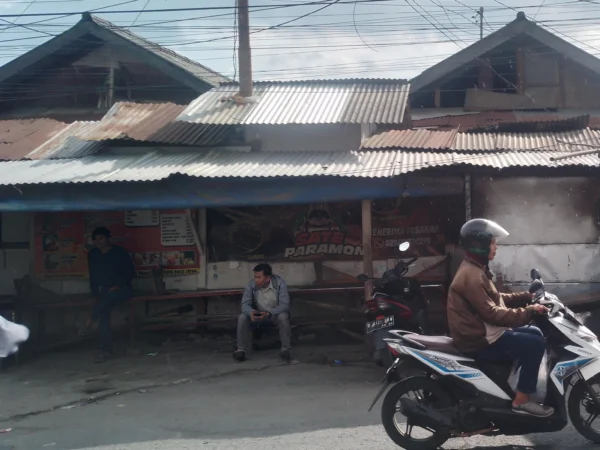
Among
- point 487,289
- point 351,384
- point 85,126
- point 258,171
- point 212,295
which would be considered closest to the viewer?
point 487,289

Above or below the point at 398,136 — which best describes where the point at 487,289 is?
below

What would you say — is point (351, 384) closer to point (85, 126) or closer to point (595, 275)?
point (595, 275)

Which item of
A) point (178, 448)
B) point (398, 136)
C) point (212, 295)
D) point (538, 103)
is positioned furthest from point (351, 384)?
point (538, 103)

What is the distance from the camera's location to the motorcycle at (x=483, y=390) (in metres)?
5.10

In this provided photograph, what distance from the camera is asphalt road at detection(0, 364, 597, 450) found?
5719mm

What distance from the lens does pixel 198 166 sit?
29.8 ft

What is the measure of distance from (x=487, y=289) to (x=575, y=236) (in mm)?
4262

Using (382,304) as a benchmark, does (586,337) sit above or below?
above

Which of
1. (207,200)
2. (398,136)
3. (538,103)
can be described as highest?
(538,103)

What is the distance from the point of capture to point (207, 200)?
8.77 meters

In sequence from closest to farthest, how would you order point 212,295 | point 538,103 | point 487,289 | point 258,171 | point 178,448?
point 487,289
point 178,448
point 258,171
point 212,295
point 538,103

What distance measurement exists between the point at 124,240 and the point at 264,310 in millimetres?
2607

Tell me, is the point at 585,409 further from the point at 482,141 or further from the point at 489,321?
the point at 482,141

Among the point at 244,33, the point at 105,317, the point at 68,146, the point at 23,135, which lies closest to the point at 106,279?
the point at 105,317
